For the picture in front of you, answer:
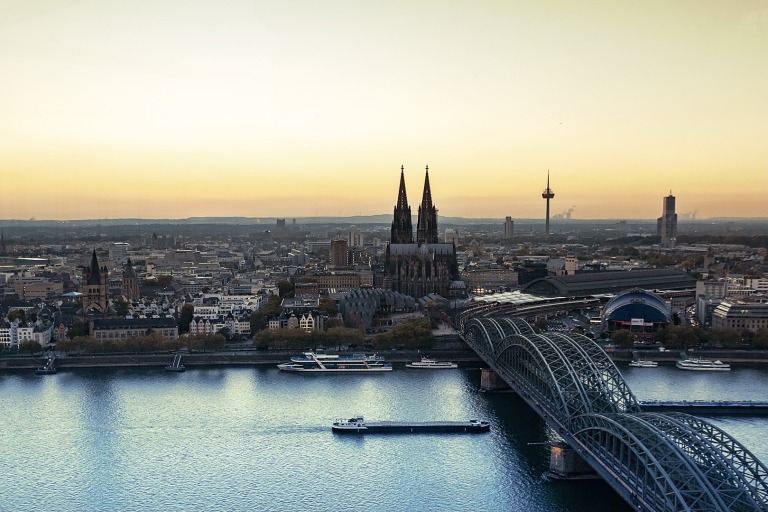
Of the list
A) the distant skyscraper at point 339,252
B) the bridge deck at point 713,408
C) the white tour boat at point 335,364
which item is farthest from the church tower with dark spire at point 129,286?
the bridge deck at point 713,408

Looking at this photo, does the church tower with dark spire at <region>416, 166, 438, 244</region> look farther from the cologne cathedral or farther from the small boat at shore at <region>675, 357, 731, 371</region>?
the small boat at shore at <region>675, 357, 731, 371</region>

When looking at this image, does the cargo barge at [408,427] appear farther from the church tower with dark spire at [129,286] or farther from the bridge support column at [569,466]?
the church tower with dark spire at [129,286]

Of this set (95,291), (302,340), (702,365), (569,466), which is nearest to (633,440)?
(569,466)

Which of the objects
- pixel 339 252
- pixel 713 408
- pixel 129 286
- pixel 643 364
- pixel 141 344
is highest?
pixel 339 252

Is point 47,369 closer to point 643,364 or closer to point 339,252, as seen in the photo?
point 643,364

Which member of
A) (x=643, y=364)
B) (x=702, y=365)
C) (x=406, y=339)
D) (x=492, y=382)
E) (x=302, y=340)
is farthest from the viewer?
(x=406, y=339)

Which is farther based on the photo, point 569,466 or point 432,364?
point 432,364

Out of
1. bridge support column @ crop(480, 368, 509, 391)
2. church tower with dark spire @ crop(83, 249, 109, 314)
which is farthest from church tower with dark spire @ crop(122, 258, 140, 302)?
bridge support column @ crop(480, 368, 509, 391)
